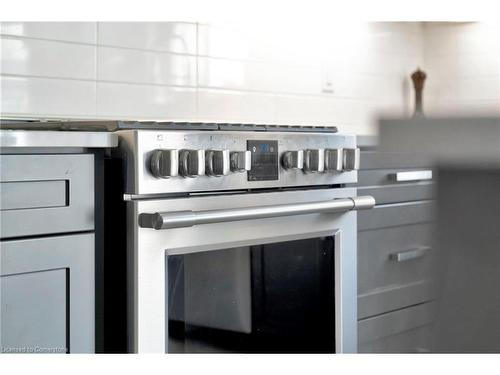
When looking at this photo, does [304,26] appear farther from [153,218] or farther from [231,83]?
[153,218]

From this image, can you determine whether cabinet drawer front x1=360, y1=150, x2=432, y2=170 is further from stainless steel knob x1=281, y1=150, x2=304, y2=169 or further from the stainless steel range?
stainless steel knob x1=281, y1=150, x2=304, y2=169

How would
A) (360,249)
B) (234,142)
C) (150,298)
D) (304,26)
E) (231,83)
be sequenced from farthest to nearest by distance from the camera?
(304,26) < (231,83) < (360,249) < (234,142) < (150,298)

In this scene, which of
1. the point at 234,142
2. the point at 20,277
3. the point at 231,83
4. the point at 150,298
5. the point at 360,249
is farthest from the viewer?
the point at 231,83

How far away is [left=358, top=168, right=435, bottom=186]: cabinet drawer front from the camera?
1.50 m

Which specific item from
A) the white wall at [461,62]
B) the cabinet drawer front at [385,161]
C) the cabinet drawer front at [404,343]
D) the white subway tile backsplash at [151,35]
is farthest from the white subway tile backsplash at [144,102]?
the white wall at [461,62]

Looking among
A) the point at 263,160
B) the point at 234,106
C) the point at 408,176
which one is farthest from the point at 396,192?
the point at 234,106

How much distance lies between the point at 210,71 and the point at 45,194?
3.28 feet

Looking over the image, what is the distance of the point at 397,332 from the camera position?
1615 millimetres

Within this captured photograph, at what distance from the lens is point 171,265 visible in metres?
1.09

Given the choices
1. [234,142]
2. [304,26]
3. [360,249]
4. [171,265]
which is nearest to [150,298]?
[171,265]

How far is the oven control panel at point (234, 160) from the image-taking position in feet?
3.42
